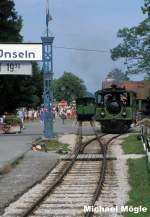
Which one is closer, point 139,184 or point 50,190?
point 50,190

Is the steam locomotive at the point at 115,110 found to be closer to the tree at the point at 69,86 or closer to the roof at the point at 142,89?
the roof at the point at 142,89

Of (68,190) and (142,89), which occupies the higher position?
(68,190)

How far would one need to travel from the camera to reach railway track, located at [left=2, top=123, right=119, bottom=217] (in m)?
14.1

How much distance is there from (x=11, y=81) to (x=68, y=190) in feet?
170

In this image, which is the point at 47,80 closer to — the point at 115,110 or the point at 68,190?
the point at 115,110

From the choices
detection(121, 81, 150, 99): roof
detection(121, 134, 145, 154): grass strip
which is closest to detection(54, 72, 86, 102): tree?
detection(121, 81, 150, 99): roof

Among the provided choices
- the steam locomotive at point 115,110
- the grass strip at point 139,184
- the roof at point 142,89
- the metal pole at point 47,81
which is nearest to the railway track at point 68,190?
the grass strip at point 139,184

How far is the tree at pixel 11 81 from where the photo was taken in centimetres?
6925

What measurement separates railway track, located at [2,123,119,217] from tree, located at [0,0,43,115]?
42.4 metres

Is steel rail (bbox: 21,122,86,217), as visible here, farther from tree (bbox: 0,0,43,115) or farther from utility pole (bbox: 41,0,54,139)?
tree (bbox: 0,0,43,115)

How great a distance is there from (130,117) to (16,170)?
24.5m

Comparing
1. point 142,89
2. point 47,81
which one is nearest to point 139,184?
point 47,81

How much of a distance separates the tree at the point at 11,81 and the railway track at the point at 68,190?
4242cm

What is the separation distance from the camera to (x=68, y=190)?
17688mm
